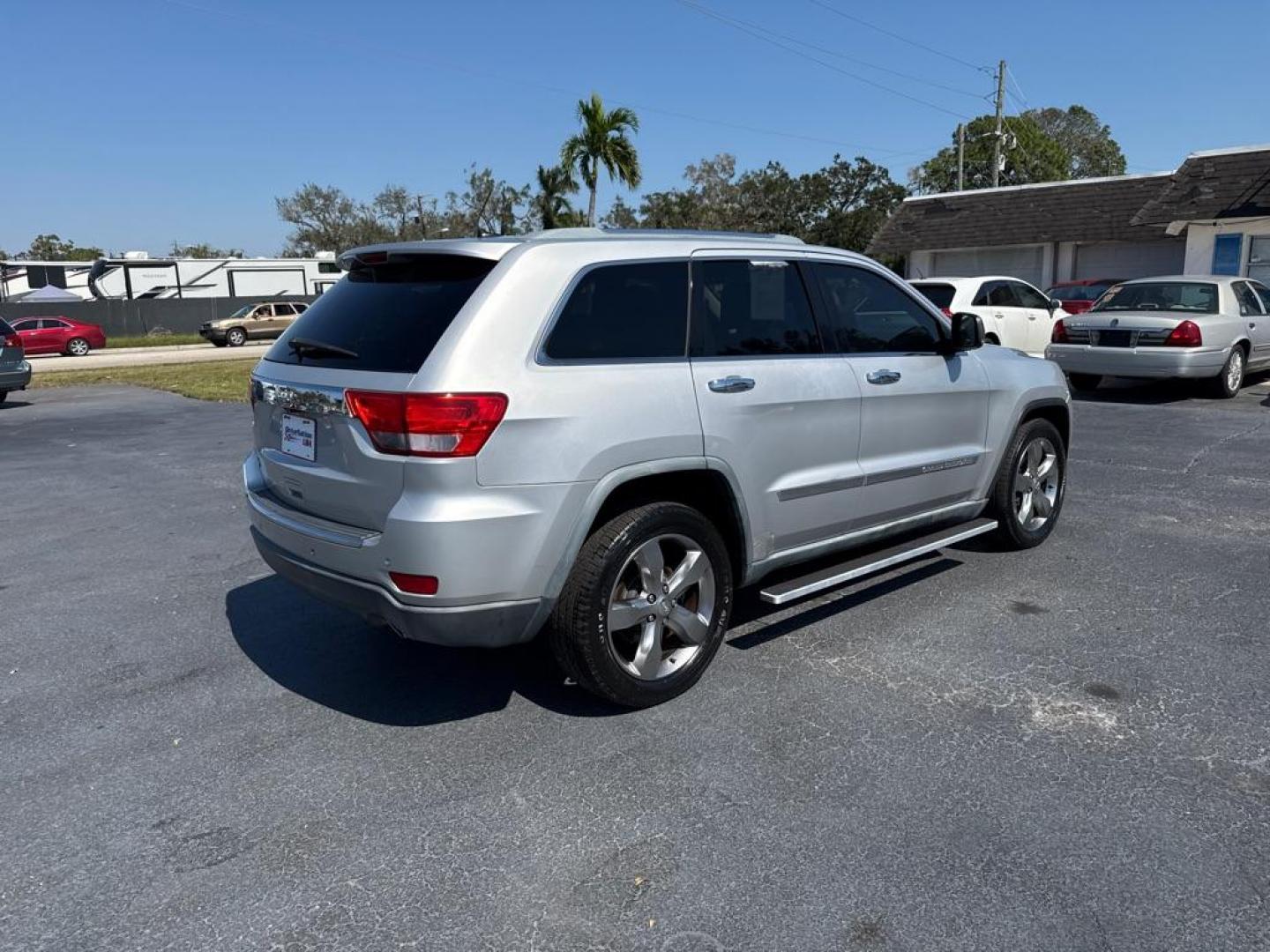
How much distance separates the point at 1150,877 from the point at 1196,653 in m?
1.88

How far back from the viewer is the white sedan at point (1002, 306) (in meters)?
13.9

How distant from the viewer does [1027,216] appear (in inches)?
1184

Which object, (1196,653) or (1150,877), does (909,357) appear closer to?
(1196,653)

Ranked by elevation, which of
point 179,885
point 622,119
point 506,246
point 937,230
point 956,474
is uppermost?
point 622,119

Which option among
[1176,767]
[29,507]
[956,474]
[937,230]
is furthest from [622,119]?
[1176,767]

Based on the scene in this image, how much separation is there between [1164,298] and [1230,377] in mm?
1349

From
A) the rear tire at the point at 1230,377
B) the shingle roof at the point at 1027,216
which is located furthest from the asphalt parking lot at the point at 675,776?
the shingle roof at the point at 1027,216

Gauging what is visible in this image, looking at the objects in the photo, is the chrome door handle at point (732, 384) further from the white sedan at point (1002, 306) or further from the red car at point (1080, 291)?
the red car at point (1080, 291)

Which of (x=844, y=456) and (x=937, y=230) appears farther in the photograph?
(x=937, y=230)

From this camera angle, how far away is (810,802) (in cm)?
311

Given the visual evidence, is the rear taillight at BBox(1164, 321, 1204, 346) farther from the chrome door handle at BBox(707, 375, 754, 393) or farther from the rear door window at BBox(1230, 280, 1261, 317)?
the chrome door handle at BBox(707, 375, 754, 393)

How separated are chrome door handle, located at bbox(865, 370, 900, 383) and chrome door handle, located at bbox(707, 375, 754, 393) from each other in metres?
0.84

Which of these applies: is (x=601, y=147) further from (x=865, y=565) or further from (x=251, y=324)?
(x=865, y=565)

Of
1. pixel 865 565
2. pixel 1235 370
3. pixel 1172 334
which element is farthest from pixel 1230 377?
pixel 865 565
